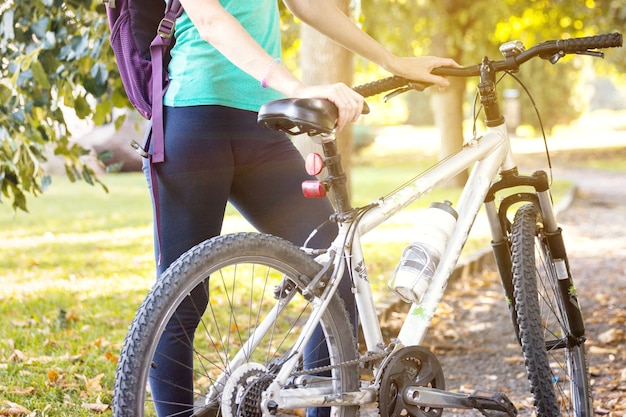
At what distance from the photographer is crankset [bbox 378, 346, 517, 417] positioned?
2641 mm

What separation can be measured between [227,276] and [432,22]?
9.47 metres

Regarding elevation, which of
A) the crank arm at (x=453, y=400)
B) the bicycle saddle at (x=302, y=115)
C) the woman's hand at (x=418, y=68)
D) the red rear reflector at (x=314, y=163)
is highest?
the woman's hand at (x=418, y=68)

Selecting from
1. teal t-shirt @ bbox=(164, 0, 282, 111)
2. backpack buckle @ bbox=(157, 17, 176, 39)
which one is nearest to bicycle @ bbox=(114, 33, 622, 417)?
teal t-shirt @ bbox=(164, 0, 282, 111)

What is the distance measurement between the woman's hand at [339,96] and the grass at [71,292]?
1759 millimetres

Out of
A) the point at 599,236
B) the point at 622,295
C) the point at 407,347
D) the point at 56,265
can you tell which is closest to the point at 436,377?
the point at 407,347

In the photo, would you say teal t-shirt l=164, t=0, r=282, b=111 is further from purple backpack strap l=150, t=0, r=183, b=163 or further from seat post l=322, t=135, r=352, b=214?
seat post l=322, t=135, r=352, b=214

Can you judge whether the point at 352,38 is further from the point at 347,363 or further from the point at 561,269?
the point at 561,269

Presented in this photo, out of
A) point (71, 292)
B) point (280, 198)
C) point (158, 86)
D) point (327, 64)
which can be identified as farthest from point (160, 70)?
point (71, 292)

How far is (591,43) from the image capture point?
273cm

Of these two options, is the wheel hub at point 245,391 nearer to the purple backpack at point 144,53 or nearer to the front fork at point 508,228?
the purple backpack at point 144,53

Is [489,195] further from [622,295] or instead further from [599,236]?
[599,236]

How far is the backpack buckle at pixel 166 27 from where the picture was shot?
2568 mm

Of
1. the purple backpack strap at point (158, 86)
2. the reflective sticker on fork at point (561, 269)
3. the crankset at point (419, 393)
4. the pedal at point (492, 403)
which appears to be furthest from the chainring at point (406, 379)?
the purple backpack strap at point (158, 86)

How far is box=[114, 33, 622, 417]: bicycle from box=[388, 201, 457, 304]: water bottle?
2 cm
